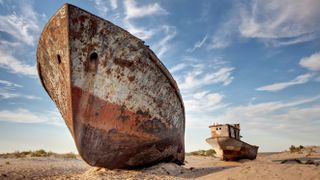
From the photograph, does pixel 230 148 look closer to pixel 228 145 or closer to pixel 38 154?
pixel 228 145

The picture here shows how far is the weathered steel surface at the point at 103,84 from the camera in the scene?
222 inches

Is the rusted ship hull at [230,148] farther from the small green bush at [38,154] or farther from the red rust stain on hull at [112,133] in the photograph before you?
→ the small green bush at [38,154]

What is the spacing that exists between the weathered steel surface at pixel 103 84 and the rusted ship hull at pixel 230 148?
245 inches

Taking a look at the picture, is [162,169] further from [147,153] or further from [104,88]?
[104,88]

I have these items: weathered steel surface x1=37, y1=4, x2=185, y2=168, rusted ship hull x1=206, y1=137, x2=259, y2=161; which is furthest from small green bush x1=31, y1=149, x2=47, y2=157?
weathered steel surface x1=37, y1=4, x2=185, y2=168

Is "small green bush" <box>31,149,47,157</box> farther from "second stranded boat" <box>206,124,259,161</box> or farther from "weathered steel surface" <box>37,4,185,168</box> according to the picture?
"weathered steel surface" <box>37,4,185,168</box>

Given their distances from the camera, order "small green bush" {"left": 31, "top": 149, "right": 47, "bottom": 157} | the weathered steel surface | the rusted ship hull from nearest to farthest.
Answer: the weathered steel surface → the rusted ship hull → "small green bush" {"left": 31, "top": 149, "right": 47, "bottom": 157}

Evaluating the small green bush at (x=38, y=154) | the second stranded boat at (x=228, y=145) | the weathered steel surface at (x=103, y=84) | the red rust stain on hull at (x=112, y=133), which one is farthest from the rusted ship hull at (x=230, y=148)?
the small green bush at (x=38, y=154)

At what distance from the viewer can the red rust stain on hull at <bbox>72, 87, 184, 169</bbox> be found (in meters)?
5.71

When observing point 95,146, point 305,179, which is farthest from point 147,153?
point 305,179

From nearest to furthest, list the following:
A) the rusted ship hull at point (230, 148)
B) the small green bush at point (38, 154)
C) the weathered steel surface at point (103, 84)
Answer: the weathered steel surface at point (103, 84) → the rusted ship hull at point (230, 148) → the small green bush at point (38, 154)

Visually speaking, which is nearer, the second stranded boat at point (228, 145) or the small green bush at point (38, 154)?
the second stranded boat at point (228, 145)

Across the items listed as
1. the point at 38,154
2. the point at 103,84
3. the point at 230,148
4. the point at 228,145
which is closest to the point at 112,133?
the point at 103,84

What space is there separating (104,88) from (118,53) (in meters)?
0.83
